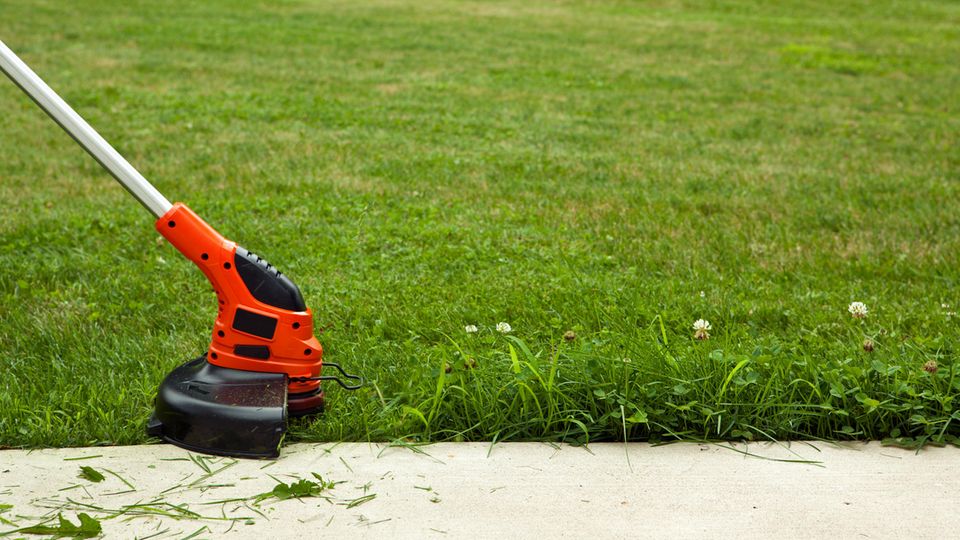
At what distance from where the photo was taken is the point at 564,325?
3727 millimetres

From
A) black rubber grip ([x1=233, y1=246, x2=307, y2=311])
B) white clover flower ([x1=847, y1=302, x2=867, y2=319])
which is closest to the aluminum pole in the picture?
black rubber grip ([x1=233, y1=246, x2=307, y2=311])

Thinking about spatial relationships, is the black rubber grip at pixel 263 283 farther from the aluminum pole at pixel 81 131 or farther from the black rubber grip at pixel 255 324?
the aluminum pole at pixel 81 131

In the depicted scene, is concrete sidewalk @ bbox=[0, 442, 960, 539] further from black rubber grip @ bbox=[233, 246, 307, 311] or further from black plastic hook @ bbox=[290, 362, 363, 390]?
black rubber grip @ bbox=[233, 246, 307, 311]

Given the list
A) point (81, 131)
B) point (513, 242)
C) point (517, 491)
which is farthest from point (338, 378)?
point (513, 242)

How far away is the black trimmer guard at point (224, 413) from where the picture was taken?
2.60 metres

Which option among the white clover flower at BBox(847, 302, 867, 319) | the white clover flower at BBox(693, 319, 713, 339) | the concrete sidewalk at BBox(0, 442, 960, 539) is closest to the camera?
the concrete sidewalk at BBox(0, 442, 960, 539)

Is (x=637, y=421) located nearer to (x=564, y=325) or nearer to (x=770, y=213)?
(x=564, y=325)

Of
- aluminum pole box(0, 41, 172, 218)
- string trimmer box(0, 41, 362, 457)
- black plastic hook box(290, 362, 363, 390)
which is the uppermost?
aluminum pole box(0, 41, 172, 218)

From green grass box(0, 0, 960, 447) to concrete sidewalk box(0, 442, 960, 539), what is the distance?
0.38ft

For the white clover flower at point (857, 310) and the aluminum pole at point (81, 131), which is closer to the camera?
the aluminum pole at point (81, 131)

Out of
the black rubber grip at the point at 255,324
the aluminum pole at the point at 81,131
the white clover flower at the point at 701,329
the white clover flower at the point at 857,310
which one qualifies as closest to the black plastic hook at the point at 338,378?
the black rubber grip at the point at 255,324

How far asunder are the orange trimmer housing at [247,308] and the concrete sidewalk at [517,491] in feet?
0.89

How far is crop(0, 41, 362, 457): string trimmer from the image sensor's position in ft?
8.77

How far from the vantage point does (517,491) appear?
8.04 feet
